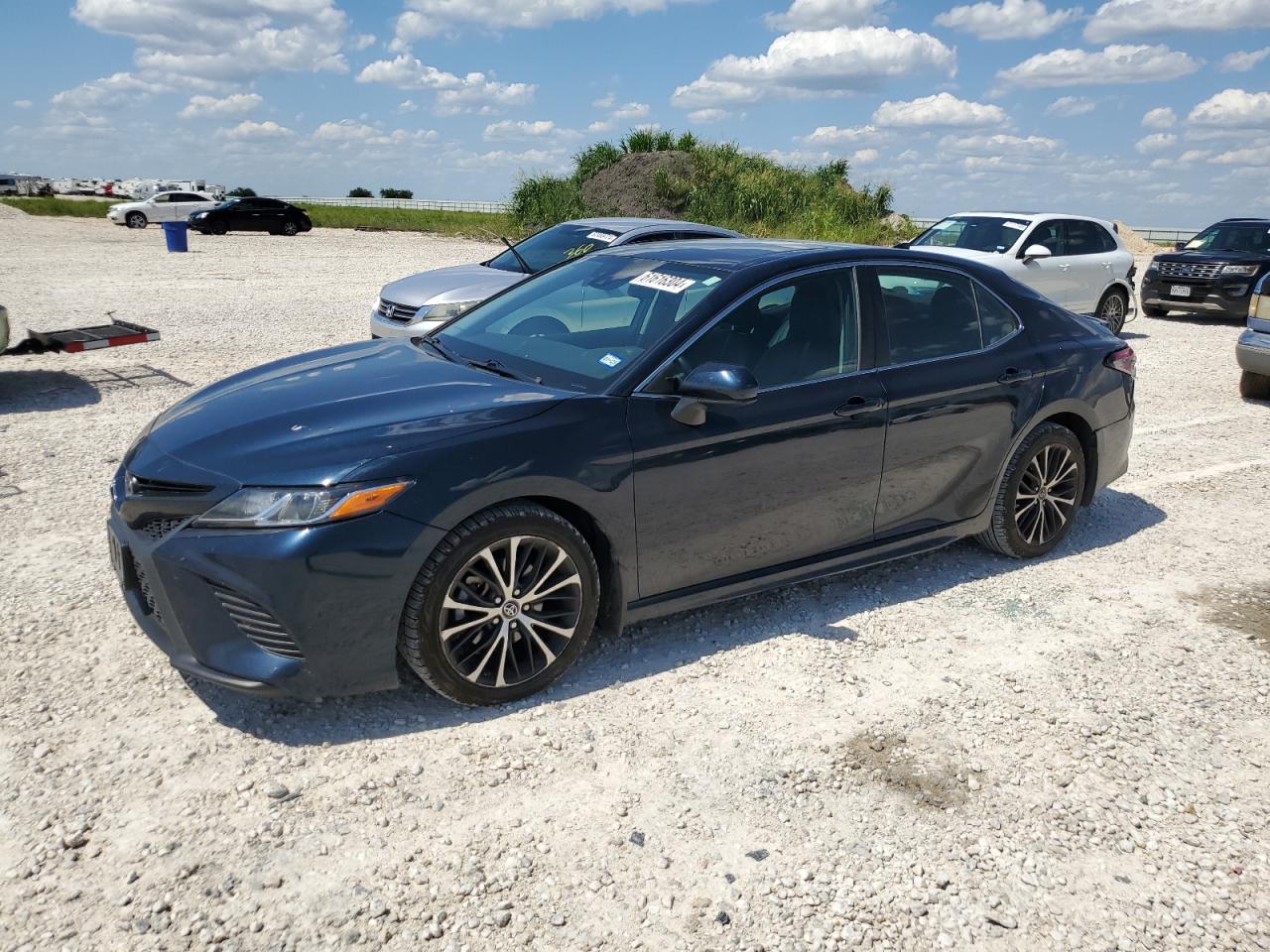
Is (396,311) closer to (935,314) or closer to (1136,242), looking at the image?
(935,314)

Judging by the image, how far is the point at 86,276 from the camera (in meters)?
18.9

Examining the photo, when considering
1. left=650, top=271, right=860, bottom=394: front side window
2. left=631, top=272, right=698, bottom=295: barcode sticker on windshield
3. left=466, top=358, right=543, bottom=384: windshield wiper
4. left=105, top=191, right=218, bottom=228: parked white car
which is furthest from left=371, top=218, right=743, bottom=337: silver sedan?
left=105, top=191, right=218, bottom=228: parked white car

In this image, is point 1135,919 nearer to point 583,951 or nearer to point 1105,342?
point 583,951

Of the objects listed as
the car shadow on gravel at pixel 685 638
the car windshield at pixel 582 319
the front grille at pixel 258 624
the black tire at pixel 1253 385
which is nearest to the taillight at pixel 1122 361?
the car shadow on gravel at pixel 685 638

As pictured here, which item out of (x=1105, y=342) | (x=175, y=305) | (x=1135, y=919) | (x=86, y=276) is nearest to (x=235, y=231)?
(x=86, y=276)

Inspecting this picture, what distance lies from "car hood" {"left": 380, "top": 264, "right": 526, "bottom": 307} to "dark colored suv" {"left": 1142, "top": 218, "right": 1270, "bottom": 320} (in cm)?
1161

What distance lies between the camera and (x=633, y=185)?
33.0m

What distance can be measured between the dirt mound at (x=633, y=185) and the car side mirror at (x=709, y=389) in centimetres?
2845

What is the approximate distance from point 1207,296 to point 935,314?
1363cm

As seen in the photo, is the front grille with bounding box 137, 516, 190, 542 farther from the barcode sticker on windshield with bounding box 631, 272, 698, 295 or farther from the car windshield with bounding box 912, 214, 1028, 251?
the car windshield with bounding box 912, 214, 1028, 251

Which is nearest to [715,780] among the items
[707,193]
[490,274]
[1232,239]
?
[490,274]

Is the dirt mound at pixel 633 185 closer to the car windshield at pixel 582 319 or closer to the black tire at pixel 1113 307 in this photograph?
the black tire at pixel 1113 307

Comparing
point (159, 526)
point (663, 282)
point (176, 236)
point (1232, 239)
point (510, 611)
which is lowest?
point (510, 611)

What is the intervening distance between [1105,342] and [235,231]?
3415cm
